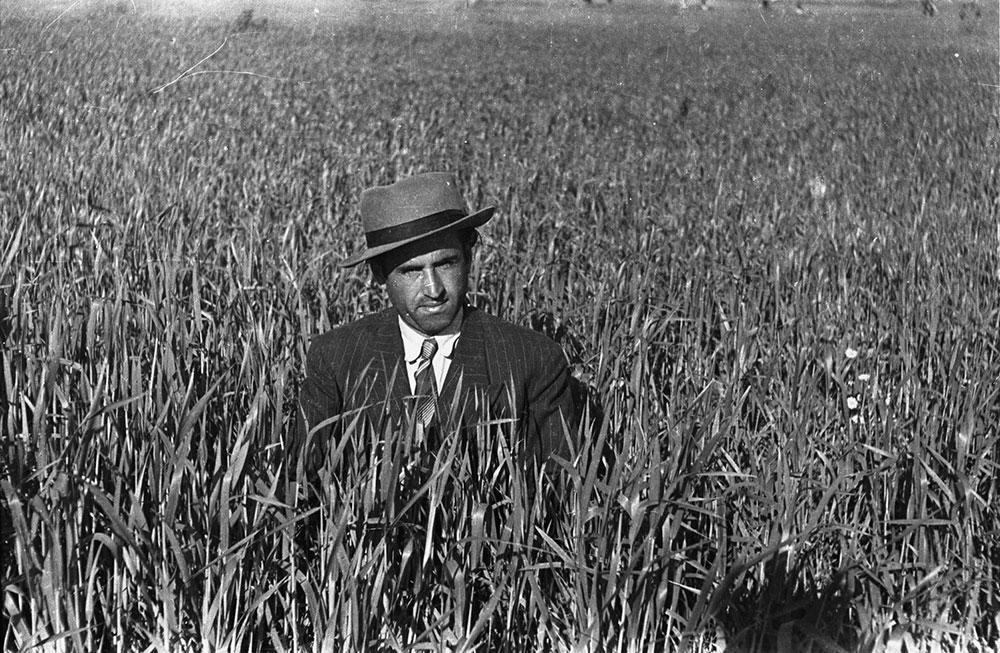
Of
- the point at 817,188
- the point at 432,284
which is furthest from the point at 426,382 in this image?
the point at 817,188

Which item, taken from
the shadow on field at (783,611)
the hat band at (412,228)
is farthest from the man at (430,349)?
the shadow on field at (783,611)

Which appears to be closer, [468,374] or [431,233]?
[431,233]

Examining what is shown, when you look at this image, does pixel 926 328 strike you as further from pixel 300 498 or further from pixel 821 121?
pixel 821 121

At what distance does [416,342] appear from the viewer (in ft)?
7.68

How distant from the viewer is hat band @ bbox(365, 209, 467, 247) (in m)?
2.22

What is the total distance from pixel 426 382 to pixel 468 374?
8 centimetres

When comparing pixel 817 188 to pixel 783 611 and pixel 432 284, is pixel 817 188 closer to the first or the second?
pixel 432 284

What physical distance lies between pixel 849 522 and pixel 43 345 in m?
1.67

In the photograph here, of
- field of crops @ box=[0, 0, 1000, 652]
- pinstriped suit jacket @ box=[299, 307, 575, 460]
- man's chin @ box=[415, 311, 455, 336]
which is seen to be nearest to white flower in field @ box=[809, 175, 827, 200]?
field of crops @ box=[0, 0, 1000, 652]

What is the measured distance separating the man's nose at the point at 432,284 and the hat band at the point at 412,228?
8 cm

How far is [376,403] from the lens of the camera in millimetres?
2254

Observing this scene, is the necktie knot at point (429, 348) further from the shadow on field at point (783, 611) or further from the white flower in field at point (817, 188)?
the white flower in field at point (817, 188)

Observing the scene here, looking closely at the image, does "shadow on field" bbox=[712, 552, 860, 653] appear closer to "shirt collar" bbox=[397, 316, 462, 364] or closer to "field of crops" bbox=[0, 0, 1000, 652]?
"field of crops" bbox=[0, 0, 1000, 652]

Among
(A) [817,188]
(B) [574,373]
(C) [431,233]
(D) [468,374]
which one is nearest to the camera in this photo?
(C) [431,233]
